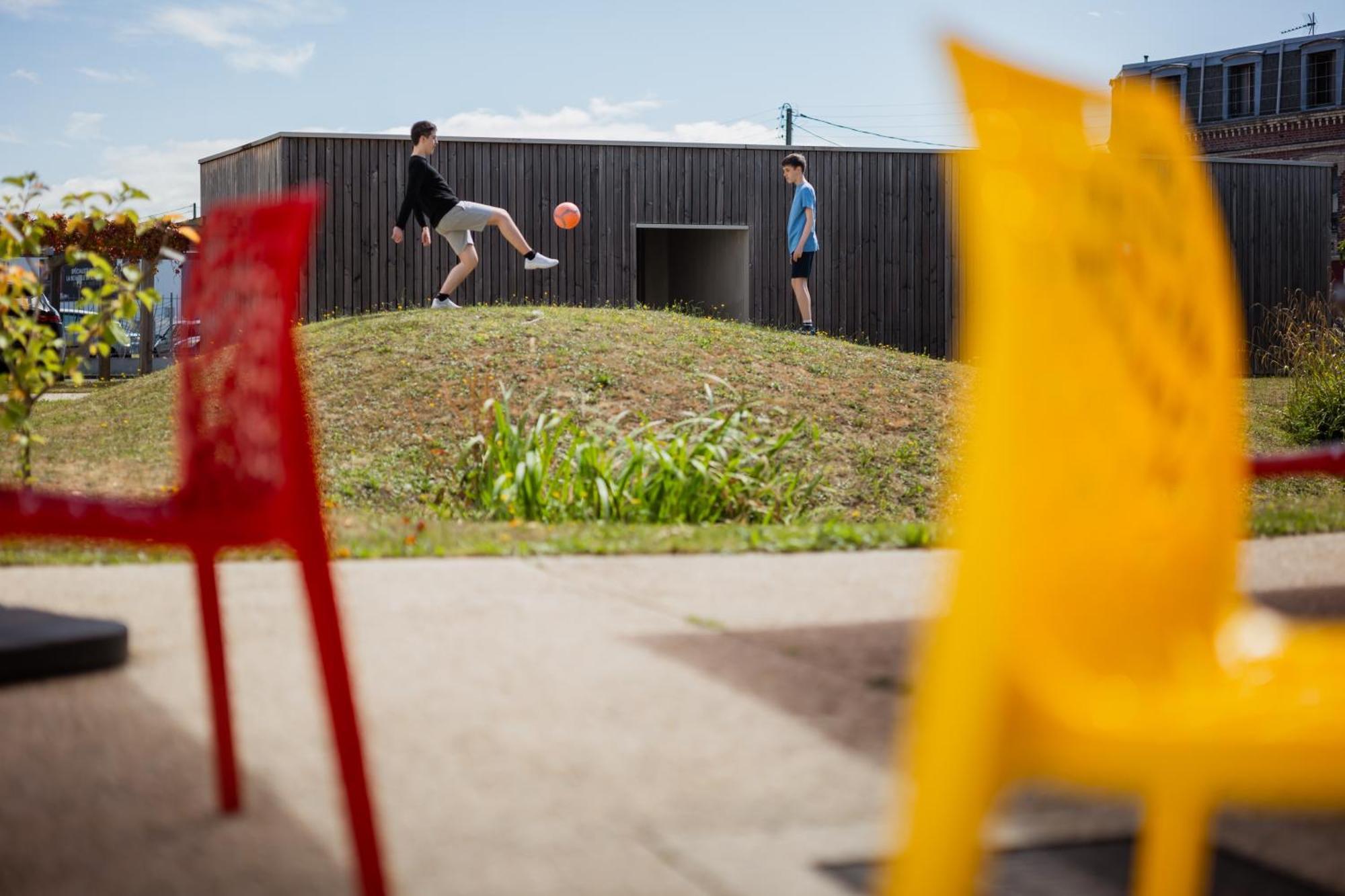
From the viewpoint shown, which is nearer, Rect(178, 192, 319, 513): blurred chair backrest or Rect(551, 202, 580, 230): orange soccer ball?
Rect(178, 192, 319, 513): blurred chair backrest

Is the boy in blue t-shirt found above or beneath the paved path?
above

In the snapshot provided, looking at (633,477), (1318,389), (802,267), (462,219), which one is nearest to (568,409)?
(633,477)

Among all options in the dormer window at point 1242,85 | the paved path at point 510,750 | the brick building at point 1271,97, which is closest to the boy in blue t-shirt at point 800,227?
the paved path at point 510,750

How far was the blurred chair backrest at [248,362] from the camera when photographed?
1.83 meters

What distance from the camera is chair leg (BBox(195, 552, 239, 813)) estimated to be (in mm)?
2277

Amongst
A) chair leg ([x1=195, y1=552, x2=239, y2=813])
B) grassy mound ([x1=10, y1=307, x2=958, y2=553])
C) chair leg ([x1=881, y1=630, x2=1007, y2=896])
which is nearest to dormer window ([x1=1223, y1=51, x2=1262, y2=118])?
grassy mound ([x1=10, y1=307, x2=958, y2=553])

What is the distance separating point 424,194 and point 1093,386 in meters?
12.5

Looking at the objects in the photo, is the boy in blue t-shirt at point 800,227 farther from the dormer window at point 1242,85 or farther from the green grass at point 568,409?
the dormer window at point 1242,85

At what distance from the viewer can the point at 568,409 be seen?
32.8 feet

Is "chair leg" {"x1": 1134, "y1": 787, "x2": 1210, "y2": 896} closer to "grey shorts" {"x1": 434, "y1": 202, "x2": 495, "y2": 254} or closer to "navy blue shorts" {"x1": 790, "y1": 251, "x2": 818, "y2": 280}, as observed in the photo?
"grey shorts" {"x1": 434, "y1": 202, "x2": 495, "y2": 254}

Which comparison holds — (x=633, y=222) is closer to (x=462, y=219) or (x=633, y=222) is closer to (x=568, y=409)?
(x=462, y=219)

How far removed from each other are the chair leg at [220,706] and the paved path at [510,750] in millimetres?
46

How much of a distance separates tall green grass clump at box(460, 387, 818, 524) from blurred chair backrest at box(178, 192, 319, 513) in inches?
186

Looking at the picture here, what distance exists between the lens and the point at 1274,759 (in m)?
1.05
